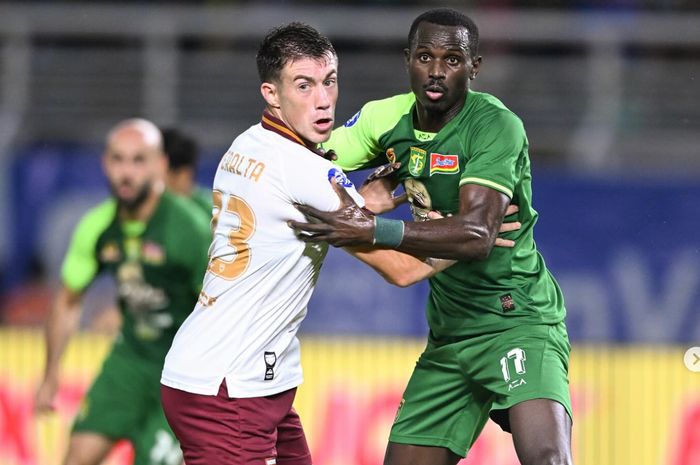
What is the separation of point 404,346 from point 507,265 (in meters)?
3.30

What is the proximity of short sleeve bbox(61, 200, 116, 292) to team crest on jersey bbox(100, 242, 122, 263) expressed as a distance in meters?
0.06

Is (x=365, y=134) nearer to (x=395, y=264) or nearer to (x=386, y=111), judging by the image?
(x=386, y=111)

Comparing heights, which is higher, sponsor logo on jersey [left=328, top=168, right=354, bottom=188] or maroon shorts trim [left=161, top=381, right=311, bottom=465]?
sponsor logo on jersey [left=328, top=168, right=354, bottom=188]

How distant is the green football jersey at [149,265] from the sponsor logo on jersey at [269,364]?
127 inches

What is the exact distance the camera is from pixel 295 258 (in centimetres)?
471

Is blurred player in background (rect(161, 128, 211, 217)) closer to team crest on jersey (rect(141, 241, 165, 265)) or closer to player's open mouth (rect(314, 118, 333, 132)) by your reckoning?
team crest on jersey (rect(141, 241, 165, 265))

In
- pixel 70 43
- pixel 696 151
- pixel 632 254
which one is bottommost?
pixel 632 254

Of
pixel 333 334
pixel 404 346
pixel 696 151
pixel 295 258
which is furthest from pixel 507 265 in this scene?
pixel 696 151

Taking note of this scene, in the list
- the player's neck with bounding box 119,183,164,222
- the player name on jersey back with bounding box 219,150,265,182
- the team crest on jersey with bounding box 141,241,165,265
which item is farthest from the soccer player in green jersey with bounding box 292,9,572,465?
the player's neck with bounding box 119,183,164,222

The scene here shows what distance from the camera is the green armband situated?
4828mm

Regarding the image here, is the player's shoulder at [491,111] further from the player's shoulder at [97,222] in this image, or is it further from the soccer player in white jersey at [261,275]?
the player's shoulder at [97,222]

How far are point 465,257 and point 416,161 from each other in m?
0.64

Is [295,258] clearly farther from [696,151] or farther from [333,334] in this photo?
[696,151]

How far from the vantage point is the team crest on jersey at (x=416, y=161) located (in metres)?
5.46
